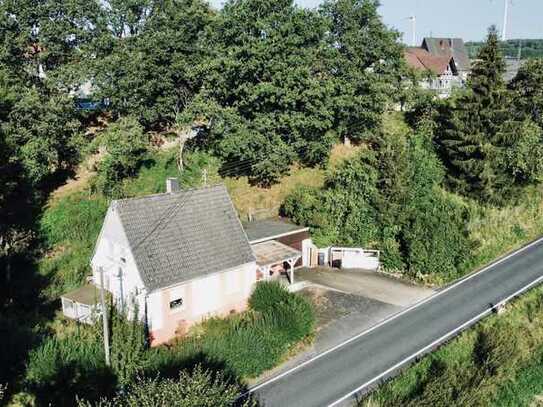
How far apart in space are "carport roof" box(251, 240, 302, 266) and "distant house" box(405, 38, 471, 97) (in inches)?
1494

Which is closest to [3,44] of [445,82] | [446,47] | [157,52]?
[157,52]

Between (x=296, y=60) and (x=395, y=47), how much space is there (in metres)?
10.0

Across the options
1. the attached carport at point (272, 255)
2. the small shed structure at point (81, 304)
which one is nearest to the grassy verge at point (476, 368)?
the attached carport at point (272, 255)

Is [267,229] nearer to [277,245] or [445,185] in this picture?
[277,245]

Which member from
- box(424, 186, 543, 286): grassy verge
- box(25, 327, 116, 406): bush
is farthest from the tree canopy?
box(25, 327, 116, 406): bush

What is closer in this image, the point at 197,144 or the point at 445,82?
the point at 197,144

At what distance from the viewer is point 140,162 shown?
143 ft

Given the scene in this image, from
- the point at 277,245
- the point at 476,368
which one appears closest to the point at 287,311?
the point at 277,245

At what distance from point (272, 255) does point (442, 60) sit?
52.3m

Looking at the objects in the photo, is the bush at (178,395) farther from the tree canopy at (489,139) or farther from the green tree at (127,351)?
the tree canopy at (489,139)

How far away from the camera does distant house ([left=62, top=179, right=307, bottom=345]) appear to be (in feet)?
82.6

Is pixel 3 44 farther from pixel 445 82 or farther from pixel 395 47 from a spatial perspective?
pixel 445 82

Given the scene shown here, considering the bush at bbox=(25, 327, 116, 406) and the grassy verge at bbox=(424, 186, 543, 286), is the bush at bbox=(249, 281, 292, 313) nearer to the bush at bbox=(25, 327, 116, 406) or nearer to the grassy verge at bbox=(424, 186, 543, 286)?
the bush at bbox=(25, 327, 116, 406)

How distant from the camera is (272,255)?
30.7 meters
